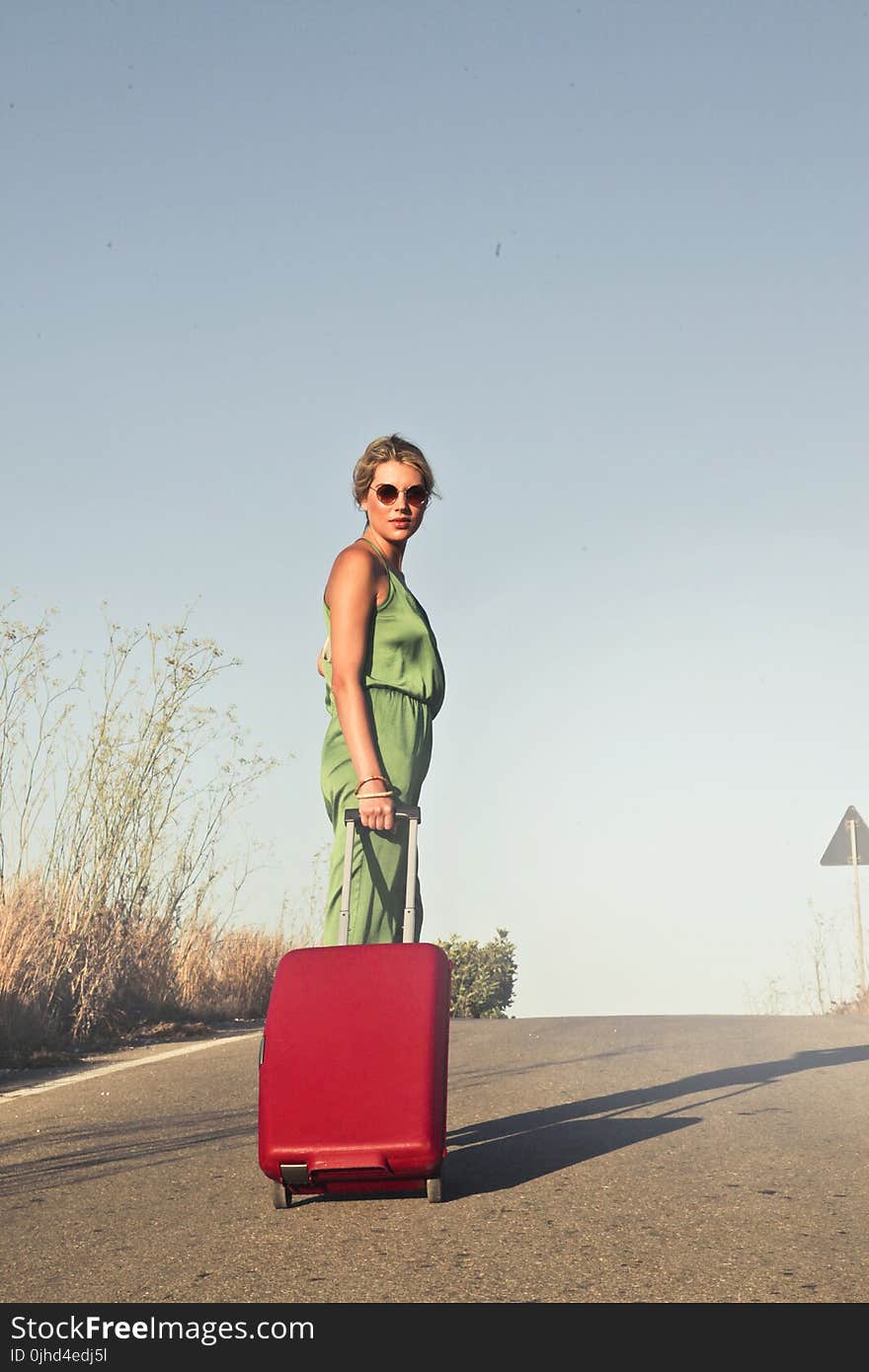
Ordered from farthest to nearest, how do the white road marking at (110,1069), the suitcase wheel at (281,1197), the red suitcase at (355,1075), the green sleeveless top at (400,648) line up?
the white road marking at (110,1069) < the green sleeveless top at (400,648) < the suitcase wheel at (281,1197) < the red suitcase at (355,1075)

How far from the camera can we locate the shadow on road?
434 centimetres

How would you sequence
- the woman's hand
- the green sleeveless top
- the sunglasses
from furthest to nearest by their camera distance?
the sunglasses < the green sleeveless top < the woman's hand

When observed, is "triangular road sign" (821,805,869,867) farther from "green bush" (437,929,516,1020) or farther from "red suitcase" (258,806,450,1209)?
"red suitcase" (258,806,450,1209)

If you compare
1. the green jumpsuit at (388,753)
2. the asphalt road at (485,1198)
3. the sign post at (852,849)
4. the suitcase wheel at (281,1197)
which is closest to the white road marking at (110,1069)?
the asphalt road at (485,1198)

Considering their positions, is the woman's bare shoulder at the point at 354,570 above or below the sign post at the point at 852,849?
below

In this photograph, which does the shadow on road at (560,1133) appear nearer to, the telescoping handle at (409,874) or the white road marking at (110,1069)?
the telescoping handle at (409,874)

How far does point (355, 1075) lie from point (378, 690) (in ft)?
4.70

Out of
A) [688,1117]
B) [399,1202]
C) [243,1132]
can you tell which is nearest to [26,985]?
[243,1132]

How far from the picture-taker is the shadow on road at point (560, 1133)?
14.3ft

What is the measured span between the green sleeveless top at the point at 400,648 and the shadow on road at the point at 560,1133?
1514mm

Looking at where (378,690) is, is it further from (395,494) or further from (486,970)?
(486,970)

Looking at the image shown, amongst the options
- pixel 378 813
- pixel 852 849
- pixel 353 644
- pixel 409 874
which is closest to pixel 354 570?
pixel 353 644

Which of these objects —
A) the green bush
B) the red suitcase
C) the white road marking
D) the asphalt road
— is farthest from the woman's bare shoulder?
the green bush

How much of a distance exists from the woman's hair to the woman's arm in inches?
11.9
